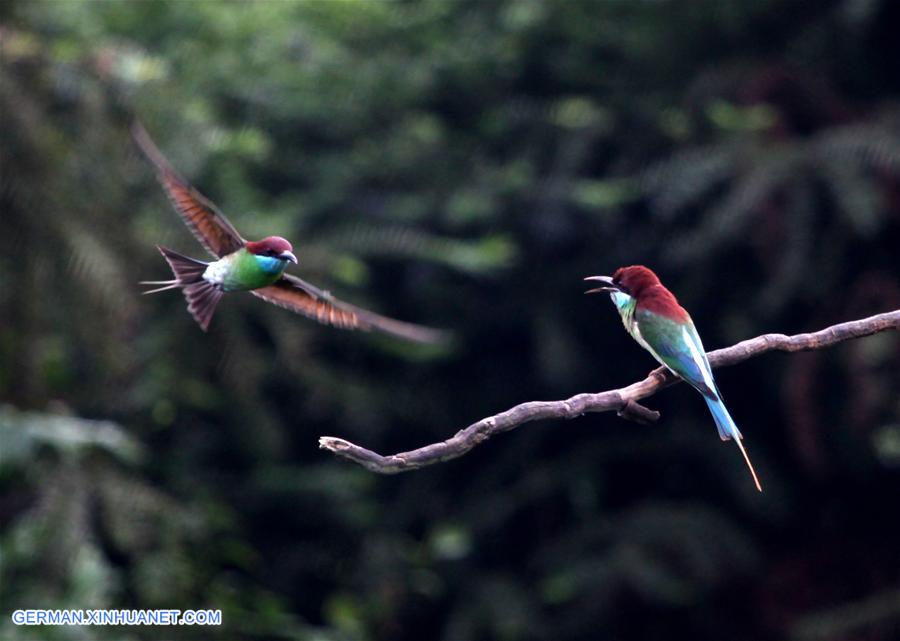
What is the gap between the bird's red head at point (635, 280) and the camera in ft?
9.52

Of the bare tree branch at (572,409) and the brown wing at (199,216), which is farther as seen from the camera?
the brown wing at (199,216)

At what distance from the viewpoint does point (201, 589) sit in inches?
174

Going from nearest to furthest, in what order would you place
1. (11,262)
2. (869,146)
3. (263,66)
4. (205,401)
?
(11,262) < (869,146) < (205,401) < (263,66)

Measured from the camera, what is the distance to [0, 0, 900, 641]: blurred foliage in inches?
173

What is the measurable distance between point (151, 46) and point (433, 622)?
2845mm

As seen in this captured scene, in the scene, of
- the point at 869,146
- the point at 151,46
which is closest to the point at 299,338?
the point at 151,46

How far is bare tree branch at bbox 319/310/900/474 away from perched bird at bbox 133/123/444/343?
69 cm

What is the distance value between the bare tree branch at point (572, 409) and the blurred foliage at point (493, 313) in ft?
8.03

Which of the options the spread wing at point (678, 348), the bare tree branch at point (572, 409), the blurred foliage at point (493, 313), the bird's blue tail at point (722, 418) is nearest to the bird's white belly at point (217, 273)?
the bare tree branch at point (572, 409)

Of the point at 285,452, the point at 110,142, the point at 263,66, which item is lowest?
the point at 285,452

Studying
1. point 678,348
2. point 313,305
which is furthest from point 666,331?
point 313,305

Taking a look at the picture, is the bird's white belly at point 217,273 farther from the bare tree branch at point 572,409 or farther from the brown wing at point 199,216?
the bare tree branch at point 572,409

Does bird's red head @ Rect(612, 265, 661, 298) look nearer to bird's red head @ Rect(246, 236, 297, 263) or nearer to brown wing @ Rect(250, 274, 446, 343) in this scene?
brown wing @ Rect(250, 274, 446, 343)

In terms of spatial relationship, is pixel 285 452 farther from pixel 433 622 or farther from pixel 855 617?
pixel 855 617
